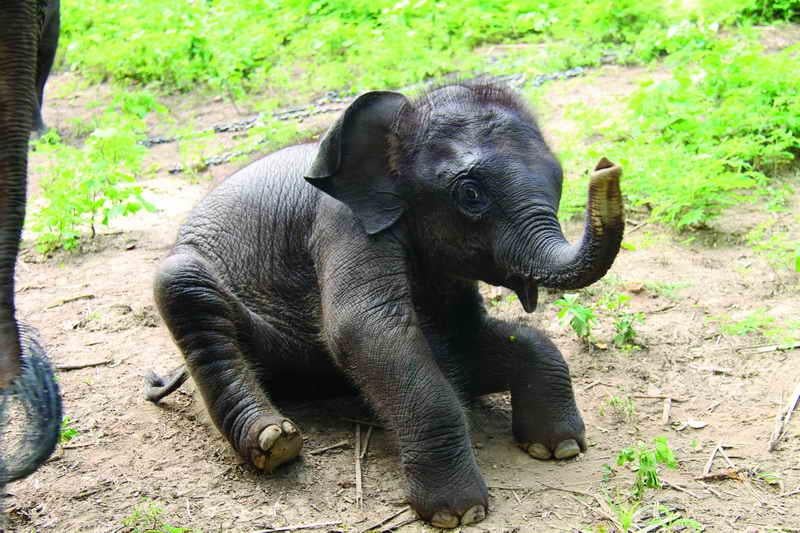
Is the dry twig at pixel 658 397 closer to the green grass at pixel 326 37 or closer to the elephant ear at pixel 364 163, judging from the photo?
the elephant ear at pixel 364 163

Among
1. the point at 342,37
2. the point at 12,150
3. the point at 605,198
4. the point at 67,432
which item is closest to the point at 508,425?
the point at 605,198

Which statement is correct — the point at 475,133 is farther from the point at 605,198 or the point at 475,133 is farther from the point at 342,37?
the point at 342,37

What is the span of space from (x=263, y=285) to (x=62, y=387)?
1.28m

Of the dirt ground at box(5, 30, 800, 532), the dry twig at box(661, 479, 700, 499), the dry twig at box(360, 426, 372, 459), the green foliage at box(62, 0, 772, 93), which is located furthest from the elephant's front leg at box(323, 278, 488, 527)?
the green foliage at box(62, 0, 772, 93)

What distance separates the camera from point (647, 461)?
14.1 ft

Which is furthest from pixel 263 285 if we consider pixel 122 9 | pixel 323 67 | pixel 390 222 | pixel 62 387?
pixel 122 9

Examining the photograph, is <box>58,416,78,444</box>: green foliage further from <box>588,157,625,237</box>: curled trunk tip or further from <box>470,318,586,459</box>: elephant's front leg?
<box>588,157,625,237</box>: curled trunk tip

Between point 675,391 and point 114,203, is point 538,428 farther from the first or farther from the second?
point 114,203

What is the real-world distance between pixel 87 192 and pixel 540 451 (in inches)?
175

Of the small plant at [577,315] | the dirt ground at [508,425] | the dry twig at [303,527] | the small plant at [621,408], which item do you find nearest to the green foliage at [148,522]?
the dirt ground at [508,425]

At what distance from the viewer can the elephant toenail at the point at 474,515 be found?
4.16 meters

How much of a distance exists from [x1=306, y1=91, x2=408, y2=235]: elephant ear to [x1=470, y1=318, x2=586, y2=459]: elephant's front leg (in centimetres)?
81

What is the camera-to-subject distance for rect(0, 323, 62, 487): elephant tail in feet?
9.62

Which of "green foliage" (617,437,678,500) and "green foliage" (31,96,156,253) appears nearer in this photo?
"green foliage" (617,437,678,500)
